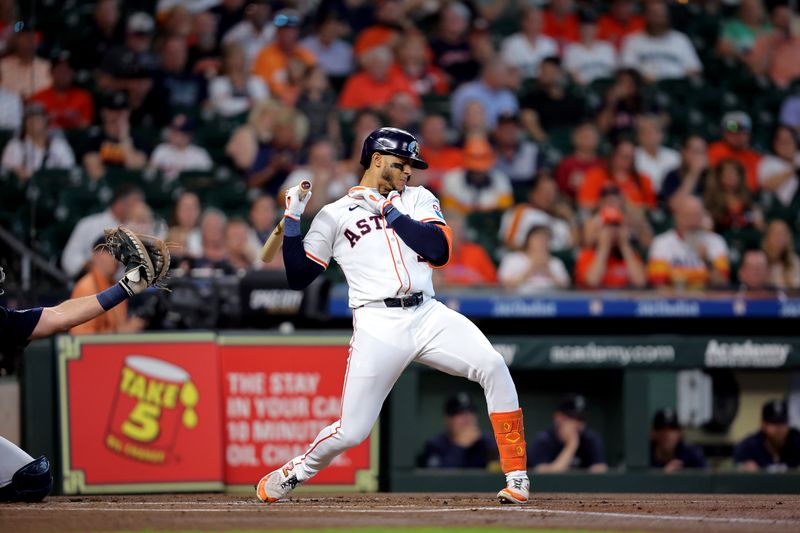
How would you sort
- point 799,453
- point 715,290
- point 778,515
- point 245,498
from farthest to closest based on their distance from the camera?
point 715,290 → point 799,453 → point 245,498 → point 778,515

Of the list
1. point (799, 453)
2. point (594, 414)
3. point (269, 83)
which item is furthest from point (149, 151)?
point (799, 453)

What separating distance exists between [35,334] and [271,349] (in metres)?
2.40

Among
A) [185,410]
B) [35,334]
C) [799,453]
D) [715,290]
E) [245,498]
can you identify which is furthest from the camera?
[715,290]

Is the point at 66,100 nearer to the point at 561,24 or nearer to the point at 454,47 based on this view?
the point at 454,47

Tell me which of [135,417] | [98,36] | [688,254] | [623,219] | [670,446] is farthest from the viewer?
[98,36]

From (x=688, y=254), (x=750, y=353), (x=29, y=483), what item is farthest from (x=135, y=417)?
(x=688, y=254)

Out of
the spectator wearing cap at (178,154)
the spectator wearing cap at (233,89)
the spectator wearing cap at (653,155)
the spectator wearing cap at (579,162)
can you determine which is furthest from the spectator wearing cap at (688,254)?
the spectator wearing cap at (178,154)

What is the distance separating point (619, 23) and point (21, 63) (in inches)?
234

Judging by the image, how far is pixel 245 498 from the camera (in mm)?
6738

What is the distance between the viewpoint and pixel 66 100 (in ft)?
34.4

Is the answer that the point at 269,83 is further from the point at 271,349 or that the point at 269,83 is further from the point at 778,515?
the point at 778,515

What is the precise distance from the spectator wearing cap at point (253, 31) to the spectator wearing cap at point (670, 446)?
4922 mm

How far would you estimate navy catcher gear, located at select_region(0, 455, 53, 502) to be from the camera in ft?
20.5

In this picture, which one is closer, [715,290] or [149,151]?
[715,290]
